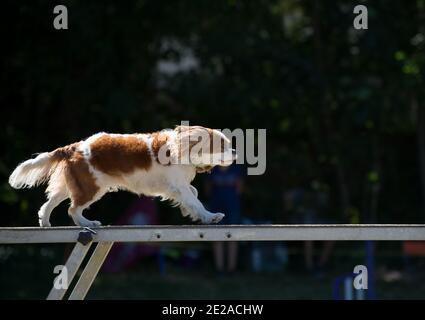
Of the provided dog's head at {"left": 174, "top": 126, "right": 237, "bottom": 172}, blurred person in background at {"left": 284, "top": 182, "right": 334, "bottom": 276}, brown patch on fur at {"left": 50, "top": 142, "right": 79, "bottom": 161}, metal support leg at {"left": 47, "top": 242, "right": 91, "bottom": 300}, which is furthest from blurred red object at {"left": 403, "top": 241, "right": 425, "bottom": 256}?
metal support leg at {"left": 47, "top": 242, "right": 91, "bottom": 300}

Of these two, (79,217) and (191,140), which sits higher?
(191,140)

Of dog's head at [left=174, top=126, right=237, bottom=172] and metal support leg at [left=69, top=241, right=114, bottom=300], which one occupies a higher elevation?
dog's head at [left=174, top=126, right=237, bottom=172]

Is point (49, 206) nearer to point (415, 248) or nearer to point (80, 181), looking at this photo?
point (80, 181)

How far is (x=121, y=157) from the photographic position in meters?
5.54

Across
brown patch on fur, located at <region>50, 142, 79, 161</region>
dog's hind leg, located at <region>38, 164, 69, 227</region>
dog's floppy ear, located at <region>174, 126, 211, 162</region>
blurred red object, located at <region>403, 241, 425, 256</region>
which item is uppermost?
dog's floppy ear, located at <region>174, 126, 211, 162</region>

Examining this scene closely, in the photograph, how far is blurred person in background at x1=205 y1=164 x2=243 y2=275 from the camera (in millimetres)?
9742

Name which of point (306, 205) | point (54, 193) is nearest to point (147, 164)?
point (54, 193)

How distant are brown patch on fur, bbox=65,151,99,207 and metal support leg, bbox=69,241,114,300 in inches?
15.2

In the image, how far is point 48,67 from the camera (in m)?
10.1

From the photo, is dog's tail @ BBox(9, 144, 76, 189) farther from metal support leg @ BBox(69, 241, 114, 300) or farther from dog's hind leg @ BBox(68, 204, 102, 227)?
metal support leg @ BBox(69, 241, 114, 300)

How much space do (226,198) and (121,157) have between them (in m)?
4.32

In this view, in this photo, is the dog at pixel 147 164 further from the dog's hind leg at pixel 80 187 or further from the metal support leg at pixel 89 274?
the metal support leg at pixel 89 274

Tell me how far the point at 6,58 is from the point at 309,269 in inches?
194

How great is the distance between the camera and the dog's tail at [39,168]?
18.8 ft
